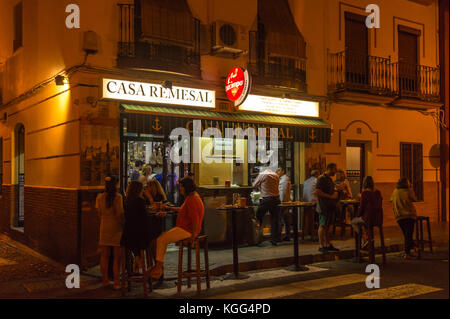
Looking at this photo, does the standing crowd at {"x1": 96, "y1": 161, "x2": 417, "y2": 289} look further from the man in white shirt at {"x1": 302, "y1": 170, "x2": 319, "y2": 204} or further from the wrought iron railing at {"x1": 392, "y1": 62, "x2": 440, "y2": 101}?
the wrought iron railing at {"x1": 392, "y1": 62, "x2": 440, "y2": 101}

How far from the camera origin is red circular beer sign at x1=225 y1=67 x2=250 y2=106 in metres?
10.9

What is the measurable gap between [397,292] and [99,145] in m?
6.33

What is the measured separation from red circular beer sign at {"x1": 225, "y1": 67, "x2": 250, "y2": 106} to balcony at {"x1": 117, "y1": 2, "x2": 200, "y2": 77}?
95 cm

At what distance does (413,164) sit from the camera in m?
15.8

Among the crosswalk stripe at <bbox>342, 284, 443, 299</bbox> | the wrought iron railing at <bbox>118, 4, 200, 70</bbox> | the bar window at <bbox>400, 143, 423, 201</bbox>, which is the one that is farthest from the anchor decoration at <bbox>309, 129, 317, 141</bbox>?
the crosswalk stripe at <bbox>342, 284, 443, 299</bbox>

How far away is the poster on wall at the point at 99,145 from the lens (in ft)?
31.7

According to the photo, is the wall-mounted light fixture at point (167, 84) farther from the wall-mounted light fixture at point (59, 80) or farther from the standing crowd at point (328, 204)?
the standing crowd at point (328, 204)

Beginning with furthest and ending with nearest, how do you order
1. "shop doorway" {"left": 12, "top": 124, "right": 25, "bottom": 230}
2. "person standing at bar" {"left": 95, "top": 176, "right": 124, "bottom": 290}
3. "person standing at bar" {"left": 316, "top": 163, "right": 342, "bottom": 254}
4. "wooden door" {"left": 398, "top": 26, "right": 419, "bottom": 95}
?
"wooden door" {"left": 398, "top": 26, "right": 419, "bottom": 95} → "shop doorway" {"left": 12, "top": 124, "right": 25, "bottom": 230} → "person standing at bar" {"left": 316, "top": 163, "right": 342, "bottom": 254} → "person standing at bar" {"left": 95, "top": 176, "right": 124, "bottom": 290}

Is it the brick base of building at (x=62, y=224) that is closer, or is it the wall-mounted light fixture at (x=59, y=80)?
the brick base of building at (x=62, y=224)

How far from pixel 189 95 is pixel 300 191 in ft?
14.4

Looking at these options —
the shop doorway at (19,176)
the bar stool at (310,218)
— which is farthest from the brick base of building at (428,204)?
the shop doorway at (19,176)

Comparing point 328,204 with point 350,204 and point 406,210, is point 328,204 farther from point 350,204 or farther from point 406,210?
point 350,204

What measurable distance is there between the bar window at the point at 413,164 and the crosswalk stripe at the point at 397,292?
28.9 feet

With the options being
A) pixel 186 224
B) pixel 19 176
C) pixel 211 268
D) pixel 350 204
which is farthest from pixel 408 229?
pixel 19 176
